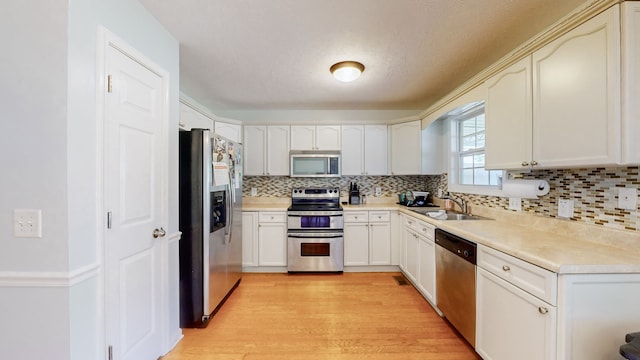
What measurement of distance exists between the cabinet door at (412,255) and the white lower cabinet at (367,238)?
34 centimetres

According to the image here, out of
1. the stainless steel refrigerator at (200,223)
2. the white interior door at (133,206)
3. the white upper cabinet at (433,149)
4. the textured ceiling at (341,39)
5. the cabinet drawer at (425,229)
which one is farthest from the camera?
the white upper cabinet at (433,149)

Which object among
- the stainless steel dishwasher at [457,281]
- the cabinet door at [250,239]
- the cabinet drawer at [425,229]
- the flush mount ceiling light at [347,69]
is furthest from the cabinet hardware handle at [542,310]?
the cabinet door at [250,239]

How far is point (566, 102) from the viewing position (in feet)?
4.58

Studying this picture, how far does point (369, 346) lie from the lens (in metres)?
1.90

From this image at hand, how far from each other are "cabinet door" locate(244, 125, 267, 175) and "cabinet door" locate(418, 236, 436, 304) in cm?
236

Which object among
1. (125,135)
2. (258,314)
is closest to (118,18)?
(125,135)

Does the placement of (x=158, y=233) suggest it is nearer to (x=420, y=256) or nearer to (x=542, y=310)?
(x=542, y=310)

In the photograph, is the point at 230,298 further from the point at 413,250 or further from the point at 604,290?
the point at 604,290

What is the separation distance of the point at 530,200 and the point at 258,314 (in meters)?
2.59

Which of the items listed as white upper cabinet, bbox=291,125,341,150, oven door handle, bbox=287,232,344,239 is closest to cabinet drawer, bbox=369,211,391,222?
oven door handle, bbox=287,232,344,239

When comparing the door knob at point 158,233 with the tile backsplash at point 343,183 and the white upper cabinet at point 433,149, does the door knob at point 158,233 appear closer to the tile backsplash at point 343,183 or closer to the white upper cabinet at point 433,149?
the tile backsplash at point 343,183

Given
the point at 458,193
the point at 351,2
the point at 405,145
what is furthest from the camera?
the point at 405,145

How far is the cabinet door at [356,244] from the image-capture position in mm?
3346

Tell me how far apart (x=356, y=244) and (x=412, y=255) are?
752mm
